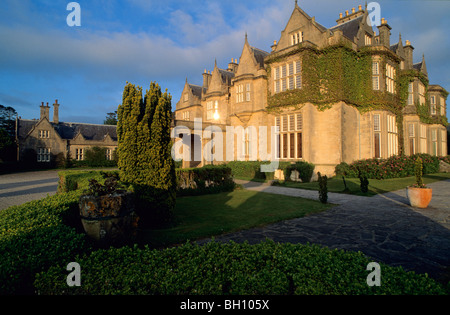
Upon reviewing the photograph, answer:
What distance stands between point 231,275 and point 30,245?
2.76 metres

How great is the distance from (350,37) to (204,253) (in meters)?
25.2

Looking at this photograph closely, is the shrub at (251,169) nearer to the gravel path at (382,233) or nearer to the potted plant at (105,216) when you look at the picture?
the gravel path at (382,233)

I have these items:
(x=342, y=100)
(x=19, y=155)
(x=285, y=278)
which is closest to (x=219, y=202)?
(x=285, y=278)

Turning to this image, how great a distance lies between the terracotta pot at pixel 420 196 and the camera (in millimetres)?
9078

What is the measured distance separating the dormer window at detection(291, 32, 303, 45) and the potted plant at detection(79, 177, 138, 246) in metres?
22.6

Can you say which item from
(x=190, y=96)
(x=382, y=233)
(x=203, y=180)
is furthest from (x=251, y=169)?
(x=190, y=96)

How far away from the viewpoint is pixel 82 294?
2.69 m

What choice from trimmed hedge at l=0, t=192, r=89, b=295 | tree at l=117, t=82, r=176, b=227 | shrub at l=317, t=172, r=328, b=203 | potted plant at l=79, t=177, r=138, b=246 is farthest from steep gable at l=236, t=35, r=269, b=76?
trimmed hedge at l=0, t=192, r=89, b=295

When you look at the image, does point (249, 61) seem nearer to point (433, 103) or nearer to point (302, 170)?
point (302, 170)

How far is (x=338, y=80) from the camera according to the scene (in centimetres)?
2014

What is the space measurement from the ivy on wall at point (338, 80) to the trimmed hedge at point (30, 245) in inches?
787

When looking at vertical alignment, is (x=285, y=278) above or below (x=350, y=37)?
below
